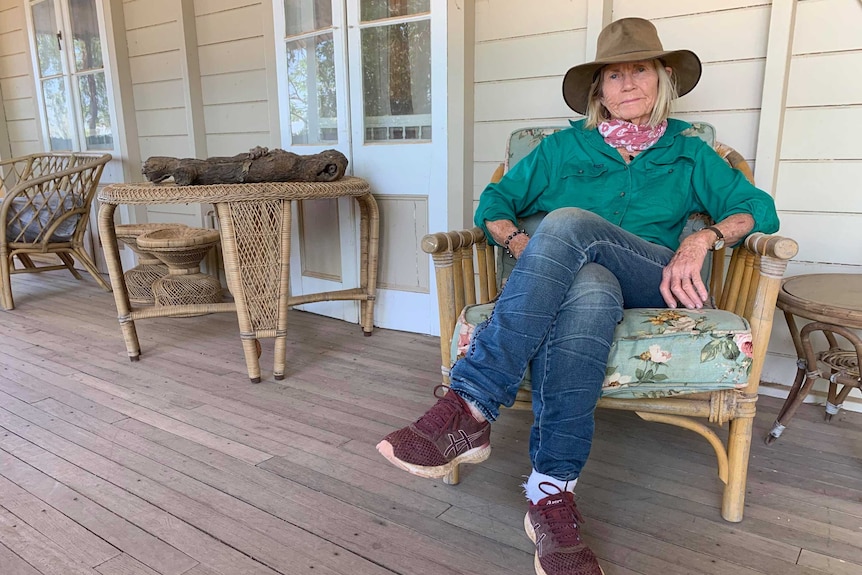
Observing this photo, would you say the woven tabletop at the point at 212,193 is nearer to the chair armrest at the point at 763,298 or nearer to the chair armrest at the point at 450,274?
the chair armrest at the point at 450,274

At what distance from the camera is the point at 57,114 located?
425cm

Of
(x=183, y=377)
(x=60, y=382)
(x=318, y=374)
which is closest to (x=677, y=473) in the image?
(x=318, y=374)

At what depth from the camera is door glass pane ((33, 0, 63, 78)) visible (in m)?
4.08

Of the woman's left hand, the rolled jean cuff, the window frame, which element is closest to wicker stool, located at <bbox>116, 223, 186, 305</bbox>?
the window frame

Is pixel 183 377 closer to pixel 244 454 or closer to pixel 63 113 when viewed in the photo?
pixel 244 454

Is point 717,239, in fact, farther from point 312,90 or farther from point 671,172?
point 312,90

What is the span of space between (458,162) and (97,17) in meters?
2.79

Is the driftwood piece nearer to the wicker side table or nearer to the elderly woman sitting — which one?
the wicker side table

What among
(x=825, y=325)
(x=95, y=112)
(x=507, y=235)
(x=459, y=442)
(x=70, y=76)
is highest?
(x=70, y=76)

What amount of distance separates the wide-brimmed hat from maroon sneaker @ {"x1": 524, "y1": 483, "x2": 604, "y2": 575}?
1.10 meters

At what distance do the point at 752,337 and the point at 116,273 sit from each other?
2144 millimetres

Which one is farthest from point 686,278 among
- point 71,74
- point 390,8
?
point 71,74

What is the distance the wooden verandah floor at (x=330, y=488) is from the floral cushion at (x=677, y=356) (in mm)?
348

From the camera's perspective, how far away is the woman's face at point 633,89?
1593 mm
